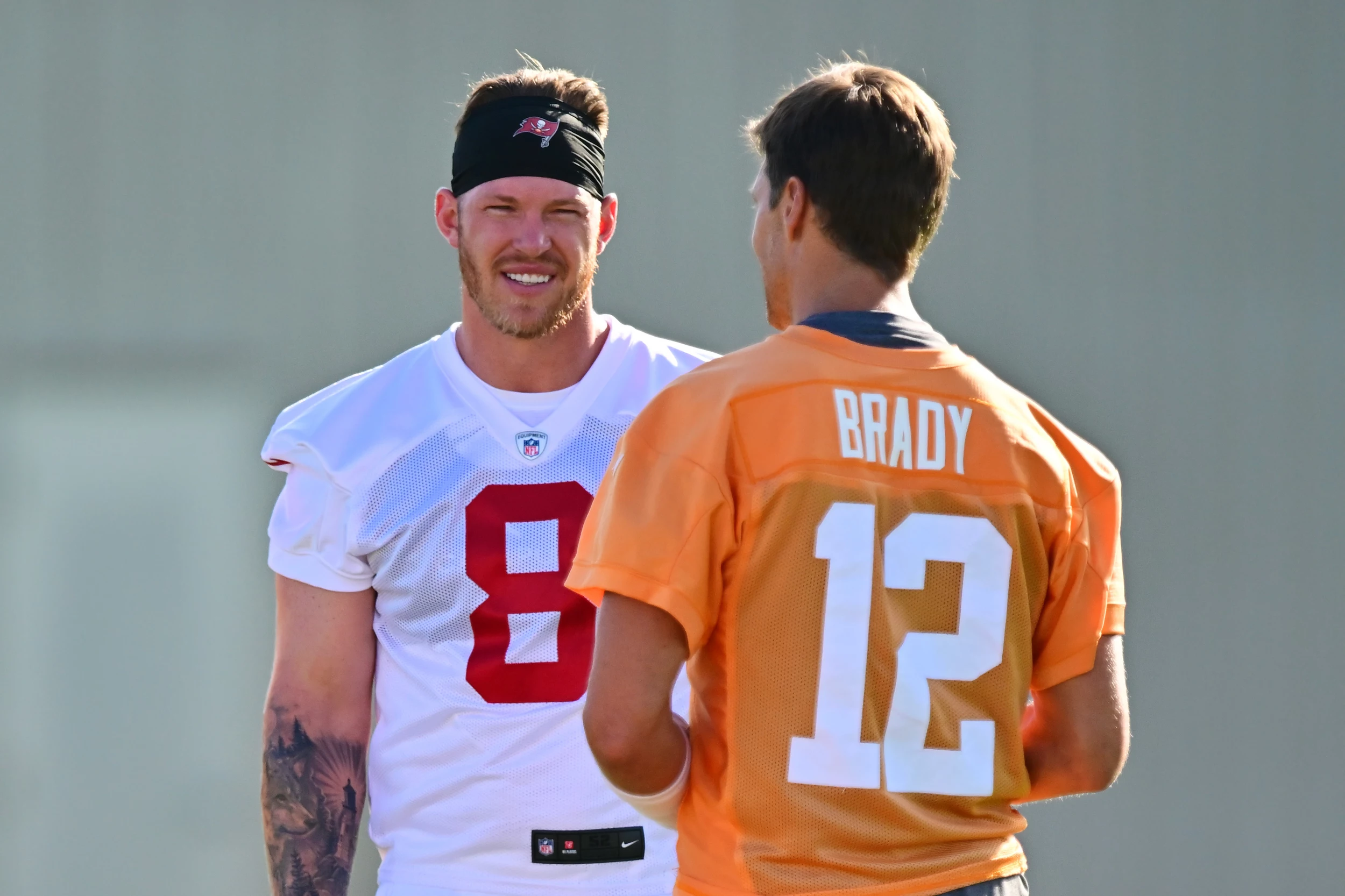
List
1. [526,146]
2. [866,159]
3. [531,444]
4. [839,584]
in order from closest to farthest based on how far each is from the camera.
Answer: [839,584] → [866,159] → [531,444] → [526,146]

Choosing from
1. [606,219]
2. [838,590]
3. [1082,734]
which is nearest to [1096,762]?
[1082,734]

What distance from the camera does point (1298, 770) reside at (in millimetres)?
3961

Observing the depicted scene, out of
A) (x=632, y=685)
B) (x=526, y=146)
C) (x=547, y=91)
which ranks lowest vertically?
(x=632, y=685)

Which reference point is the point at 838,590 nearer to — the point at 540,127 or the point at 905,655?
the point at 905,655

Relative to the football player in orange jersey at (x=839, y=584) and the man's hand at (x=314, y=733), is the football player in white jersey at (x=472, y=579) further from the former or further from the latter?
the football player in orange jersey at (x=839, y=584)

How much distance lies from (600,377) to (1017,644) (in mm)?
1154

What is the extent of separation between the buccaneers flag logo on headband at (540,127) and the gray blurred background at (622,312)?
1.32 meters

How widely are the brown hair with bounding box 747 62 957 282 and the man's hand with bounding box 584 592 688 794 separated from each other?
47 cm

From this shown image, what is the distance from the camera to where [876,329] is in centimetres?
153

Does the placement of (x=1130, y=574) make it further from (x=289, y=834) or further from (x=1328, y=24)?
(x=289, y=834)

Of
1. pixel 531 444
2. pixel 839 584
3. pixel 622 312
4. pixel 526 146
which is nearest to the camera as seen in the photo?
pixel 839 584

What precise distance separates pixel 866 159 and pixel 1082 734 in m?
0.68

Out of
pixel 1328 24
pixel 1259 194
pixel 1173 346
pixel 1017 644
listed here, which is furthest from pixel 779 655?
pixel 1328 24

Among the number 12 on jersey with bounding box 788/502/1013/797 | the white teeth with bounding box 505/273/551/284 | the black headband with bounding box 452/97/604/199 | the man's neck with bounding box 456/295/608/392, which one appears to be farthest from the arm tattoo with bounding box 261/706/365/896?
the number 12 on jersey with bounding box 788/502/1013/797
